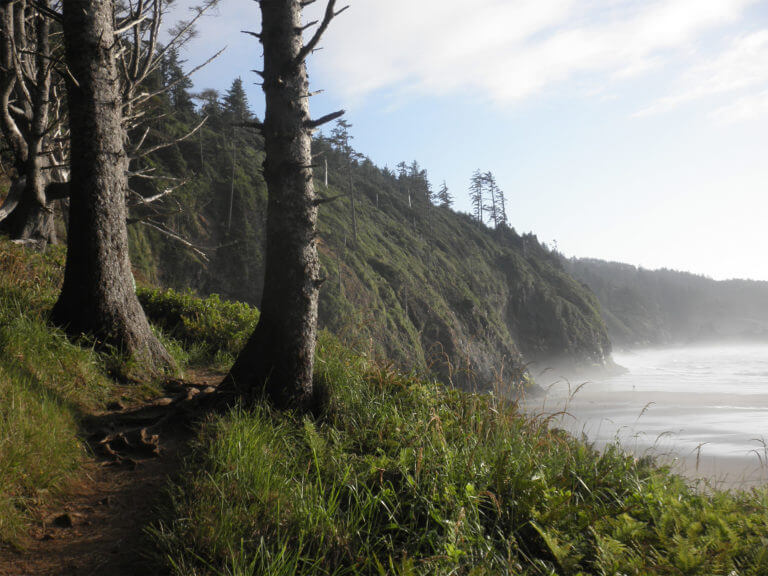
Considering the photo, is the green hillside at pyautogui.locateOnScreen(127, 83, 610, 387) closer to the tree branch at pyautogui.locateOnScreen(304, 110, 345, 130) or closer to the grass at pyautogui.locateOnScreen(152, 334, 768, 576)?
the grass at pyautogui.locateOnScreen(152, 334, 768, 576)

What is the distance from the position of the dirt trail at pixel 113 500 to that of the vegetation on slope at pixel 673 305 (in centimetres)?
9387

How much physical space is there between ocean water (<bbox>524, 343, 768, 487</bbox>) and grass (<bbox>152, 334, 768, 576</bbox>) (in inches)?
28.8

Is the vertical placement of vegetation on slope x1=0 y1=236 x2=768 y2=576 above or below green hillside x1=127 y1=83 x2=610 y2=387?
below

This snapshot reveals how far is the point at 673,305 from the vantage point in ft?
362

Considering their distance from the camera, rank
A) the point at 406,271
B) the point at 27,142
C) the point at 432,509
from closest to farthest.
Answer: the point at 432,509 → the point at 27,142 → the point at 406,271

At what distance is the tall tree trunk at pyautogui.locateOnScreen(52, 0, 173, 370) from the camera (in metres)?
5.02

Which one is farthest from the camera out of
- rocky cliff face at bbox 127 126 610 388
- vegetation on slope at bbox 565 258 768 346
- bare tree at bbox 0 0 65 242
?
vegetation on slope at bbox 565 258 768 346

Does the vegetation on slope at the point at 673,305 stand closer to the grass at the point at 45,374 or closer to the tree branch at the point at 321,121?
the grass at the point at 45,374

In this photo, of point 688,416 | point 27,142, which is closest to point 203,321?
point 27,142

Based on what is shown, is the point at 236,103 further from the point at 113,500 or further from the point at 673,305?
the point at 673,305

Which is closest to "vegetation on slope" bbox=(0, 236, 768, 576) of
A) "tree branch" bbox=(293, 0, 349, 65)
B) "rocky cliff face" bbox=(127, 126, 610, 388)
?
"rocky cliff face" bbox=(127, 126, 610, 388)

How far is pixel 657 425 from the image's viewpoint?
68.5ft

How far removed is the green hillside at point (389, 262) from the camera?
32.7 metres

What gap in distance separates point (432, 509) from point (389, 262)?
45212 mm
